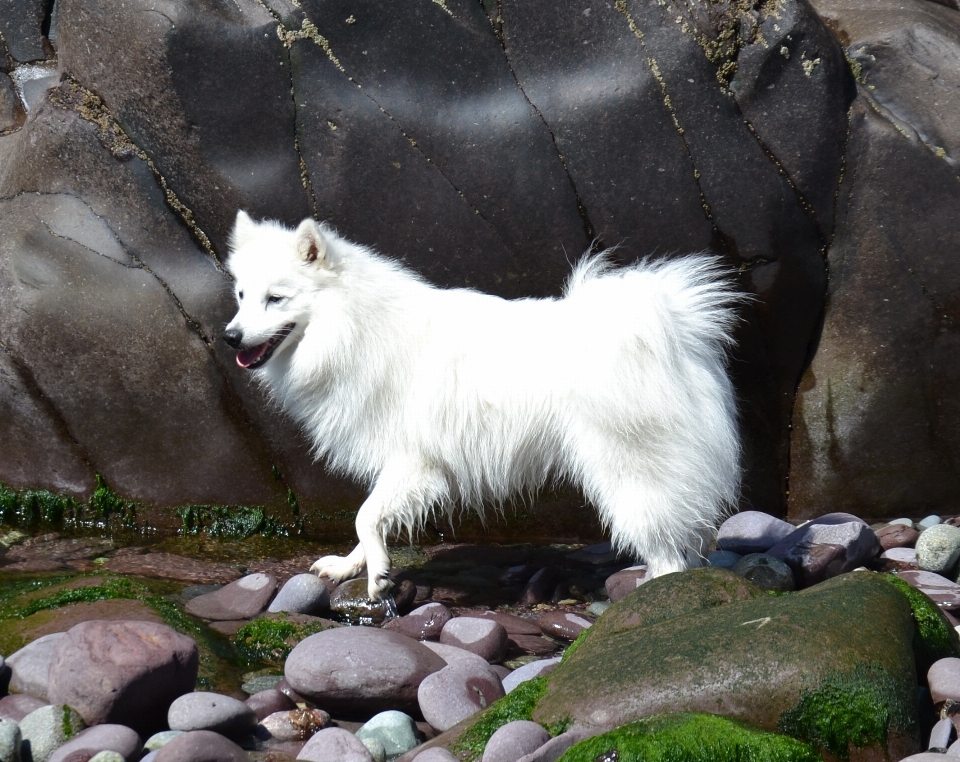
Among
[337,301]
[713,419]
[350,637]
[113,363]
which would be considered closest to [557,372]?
[713,419]

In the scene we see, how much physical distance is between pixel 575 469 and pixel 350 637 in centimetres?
171

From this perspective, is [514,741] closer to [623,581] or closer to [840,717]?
[840,717]

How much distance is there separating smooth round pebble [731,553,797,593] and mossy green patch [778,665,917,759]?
194cm

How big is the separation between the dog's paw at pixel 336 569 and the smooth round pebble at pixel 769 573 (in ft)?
7.50

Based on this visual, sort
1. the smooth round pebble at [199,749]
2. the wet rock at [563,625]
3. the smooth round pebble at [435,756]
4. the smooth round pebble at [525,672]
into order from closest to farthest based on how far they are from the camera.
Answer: the smooth round pebble at [199,749]
the smooth round pebble at [435,756]
the smooth round pebble at [525,672]
the wet rock at [563,625]

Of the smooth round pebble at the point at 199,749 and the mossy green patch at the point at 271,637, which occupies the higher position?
the smooth round pebble at the point at 199,749

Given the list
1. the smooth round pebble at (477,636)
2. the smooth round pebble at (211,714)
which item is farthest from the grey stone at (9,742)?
the smooth round pebble at (477,636)

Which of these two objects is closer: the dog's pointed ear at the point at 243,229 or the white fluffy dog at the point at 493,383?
the white fluffy dog at the point at 493,383

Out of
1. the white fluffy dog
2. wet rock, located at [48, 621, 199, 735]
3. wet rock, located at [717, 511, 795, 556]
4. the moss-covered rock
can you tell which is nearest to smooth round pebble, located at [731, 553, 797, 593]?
the white fluffy dog

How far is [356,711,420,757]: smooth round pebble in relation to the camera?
3.95 m

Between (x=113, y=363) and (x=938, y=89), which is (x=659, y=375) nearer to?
(x=938, y=89)

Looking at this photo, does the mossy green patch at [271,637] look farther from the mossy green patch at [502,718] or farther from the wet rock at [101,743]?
the mossy green patch at [502,718]

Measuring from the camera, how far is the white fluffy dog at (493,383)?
16.9ft

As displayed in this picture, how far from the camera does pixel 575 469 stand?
17.9 feet
